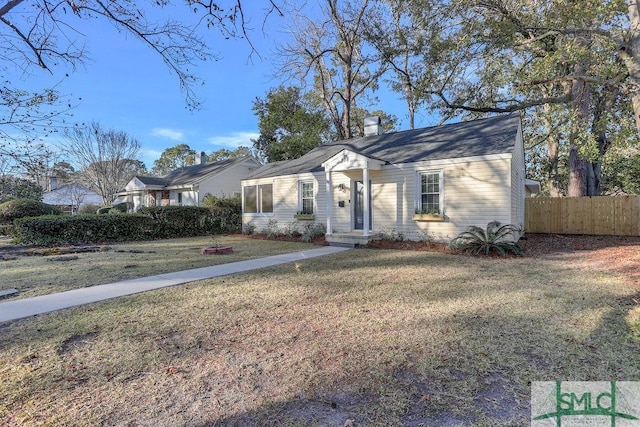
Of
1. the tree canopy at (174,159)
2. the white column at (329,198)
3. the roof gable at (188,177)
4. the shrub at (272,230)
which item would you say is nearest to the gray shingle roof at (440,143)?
the white column at (329,198)

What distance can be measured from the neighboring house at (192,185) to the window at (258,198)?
6.26m

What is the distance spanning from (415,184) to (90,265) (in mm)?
9136

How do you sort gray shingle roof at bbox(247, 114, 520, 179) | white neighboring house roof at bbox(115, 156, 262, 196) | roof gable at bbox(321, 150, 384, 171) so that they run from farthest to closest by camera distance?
white neighboring house roof at bbox(115, 156, 262, 196)
roof gable at bbox(321, 150, 384, 171)
gray shingle roof at bbox(247, 114, 520, 179)

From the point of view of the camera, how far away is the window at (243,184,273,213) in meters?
15.6

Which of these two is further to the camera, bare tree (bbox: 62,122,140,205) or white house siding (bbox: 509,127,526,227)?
bare tree (bbox: 62,122,140,205)

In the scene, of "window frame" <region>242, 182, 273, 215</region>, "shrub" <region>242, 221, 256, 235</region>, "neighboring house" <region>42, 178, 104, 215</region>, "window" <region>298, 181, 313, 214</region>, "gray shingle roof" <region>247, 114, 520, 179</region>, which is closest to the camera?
"gray shingle roof" <region>247, 114, 520, 179</region>

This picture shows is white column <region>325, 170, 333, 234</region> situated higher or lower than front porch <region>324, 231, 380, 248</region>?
higher

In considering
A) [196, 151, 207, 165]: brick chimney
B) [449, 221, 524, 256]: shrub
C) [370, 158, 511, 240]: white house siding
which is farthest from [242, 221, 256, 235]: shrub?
[196, 151, 207, 165]: brick chimney

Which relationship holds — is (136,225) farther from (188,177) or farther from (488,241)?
(488,241)

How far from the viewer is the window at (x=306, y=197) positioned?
13.8 metres

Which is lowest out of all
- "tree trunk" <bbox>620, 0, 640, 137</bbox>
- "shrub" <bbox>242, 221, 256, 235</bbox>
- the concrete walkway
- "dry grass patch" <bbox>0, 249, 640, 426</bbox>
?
"dry grass patch" <bbox>0, 249, 640, 426</bbox>

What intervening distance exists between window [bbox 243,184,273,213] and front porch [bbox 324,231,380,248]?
14.8 feet

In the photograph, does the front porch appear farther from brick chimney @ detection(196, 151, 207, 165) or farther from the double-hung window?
brick chimney @ detection(196, 151, 207, 165)

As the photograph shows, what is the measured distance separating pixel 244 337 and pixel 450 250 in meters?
7.43
